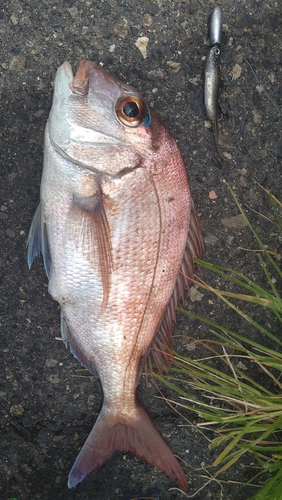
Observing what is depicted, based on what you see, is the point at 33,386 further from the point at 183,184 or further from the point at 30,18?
the point at 30,18

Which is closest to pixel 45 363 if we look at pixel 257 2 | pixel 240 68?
pixel 240 68

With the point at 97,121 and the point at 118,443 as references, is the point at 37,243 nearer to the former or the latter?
the point at 97,121

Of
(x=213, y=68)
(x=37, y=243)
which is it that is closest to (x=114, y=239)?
(x=37, y=243)

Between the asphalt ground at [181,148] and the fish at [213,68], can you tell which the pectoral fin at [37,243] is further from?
the fish at [213,68]

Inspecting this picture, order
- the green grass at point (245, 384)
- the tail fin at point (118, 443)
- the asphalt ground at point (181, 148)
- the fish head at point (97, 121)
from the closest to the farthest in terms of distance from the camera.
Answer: the fish head at point (97, 121), the green grass at point (245, 384), the tail fin at point (118, 443), the asphalt ground at point (181, 148)

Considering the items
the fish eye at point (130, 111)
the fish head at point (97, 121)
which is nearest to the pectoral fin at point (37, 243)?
the fish head at point (97, 121)

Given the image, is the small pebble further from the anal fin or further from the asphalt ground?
the anal fin
